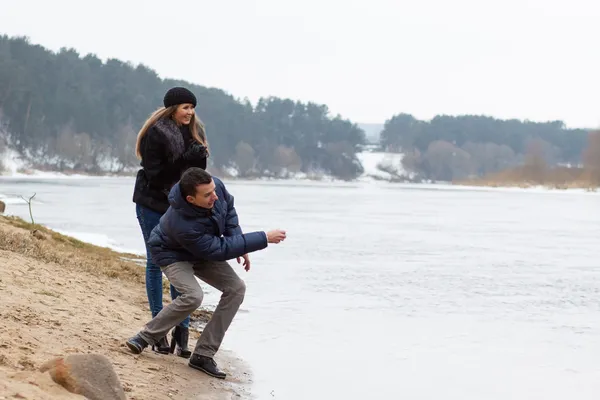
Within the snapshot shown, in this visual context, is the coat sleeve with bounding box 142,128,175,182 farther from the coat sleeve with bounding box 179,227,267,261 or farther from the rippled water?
the rippled water

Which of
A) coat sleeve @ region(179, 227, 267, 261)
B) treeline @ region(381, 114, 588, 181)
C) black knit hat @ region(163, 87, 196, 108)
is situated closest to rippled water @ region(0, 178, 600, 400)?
coat sleeve @ region(179, 227, 267, 261)

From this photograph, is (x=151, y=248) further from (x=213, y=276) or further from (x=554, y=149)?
(x=554, y=149)

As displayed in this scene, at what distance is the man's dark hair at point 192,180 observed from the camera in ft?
18.7

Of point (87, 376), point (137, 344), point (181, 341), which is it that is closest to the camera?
point (87, 376)

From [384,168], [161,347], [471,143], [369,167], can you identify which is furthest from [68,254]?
[471,143]

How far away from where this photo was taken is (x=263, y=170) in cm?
14825

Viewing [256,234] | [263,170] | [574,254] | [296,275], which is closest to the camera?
[256,234]

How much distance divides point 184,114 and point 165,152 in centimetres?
31

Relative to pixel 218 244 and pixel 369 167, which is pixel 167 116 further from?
pixel 369 167

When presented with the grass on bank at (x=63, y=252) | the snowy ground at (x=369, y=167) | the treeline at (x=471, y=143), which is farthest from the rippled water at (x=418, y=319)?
the treeline at (x=471, y=143)

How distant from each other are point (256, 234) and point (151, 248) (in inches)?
32.9

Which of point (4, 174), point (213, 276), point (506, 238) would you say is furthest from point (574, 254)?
point (4, 174)

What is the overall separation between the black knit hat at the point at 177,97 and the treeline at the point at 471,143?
513 ft

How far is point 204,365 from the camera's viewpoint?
20.9 ft
